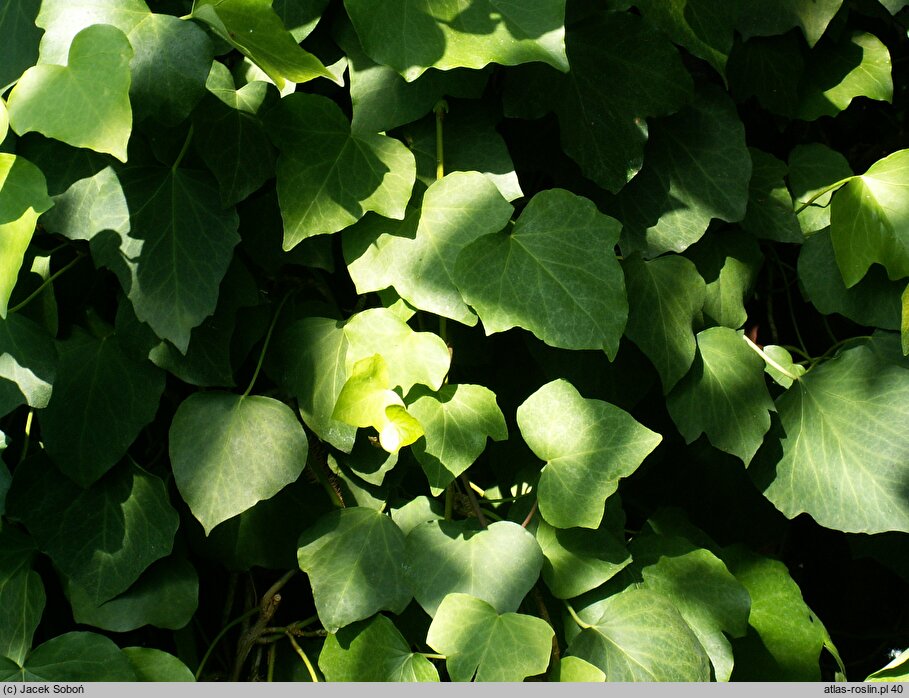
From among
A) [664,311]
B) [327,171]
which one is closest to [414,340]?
[327,171]

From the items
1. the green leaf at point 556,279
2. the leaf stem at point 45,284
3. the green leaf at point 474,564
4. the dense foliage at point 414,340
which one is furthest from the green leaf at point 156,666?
the green leaf at point 556,279

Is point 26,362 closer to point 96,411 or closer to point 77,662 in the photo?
point 96,411

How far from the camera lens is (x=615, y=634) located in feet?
3.11

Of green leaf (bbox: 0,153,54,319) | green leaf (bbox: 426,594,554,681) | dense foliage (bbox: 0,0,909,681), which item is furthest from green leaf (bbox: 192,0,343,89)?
green leaf (bbox: 426,594,554,681)

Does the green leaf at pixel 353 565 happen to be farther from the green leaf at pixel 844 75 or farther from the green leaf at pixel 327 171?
Answer: the green leaf at pixel 844 75

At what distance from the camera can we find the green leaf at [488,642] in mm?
849

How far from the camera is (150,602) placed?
0.99 meters

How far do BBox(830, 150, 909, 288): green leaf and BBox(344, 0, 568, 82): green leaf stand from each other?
1.51 ft

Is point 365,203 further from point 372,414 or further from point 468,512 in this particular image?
point 468,512

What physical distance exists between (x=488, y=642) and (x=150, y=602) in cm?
41

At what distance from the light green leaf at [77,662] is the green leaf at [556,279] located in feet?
1.74

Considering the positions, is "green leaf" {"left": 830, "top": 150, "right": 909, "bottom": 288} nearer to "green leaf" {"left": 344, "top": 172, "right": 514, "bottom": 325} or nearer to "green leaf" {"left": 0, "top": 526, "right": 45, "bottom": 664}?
"green leaf" {"left": 344, "top": 172, "right": 514, "bottom": 325}

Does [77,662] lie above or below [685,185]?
below

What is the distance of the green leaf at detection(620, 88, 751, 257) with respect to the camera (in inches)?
41.2
